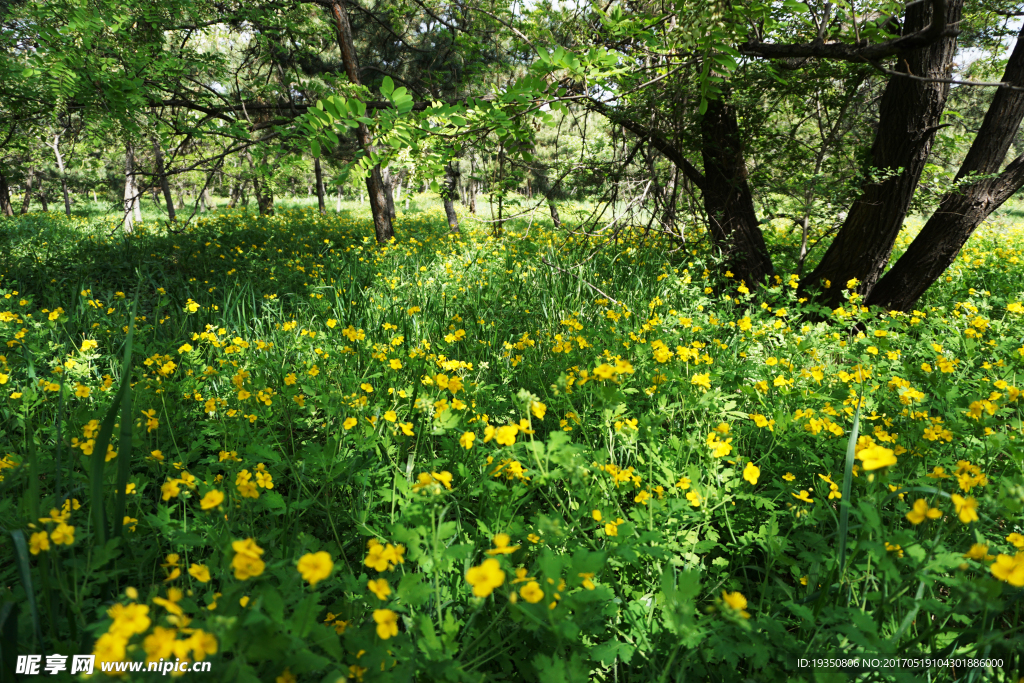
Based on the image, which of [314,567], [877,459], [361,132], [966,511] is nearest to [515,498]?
[314,567]

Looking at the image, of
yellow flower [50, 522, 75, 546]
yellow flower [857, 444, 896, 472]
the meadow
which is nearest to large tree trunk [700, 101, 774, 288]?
the meadow

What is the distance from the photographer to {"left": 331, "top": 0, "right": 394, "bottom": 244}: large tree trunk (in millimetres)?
5852

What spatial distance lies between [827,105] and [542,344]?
13.3 feet

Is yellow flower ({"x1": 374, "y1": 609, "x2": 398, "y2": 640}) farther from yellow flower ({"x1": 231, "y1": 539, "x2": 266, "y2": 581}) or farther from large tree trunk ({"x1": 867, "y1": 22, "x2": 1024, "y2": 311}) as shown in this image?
large tree trunk ({"x1": 867, "y1": 22, "x2": 1024, "y2": 311})

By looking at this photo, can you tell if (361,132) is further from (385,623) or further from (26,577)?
(385,623)

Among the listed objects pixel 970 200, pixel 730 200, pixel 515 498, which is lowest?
pixel 515 498

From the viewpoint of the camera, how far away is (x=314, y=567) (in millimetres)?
890

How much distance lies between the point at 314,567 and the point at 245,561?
5.4 inches

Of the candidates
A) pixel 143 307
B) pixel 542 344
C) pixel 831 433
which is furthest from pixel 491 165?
pixel 143 307

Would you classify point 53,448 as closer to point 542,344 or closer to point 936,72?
point 542,344

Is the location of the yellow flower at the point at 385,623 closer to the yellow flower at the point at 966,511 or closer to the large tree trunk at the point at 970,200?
the yellow flower at the point at 966,511

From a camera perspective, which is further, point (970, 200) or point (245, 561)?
point (970, 200)

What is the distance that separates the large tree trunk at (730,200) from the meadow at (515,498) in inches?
47.9

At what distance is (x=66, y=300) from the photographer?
4629 millimetres
